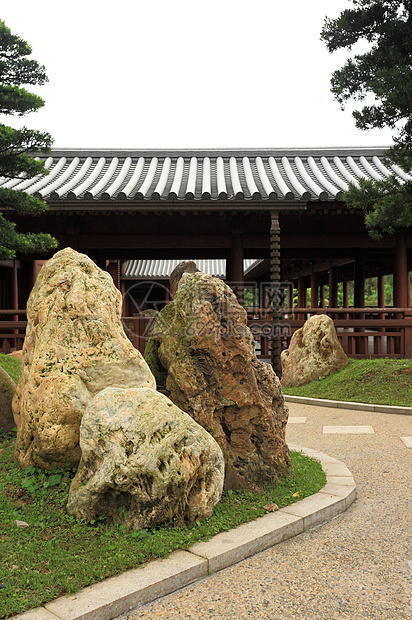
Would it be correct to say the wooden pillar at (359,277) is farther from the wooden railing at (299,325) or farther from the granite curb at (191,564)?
the granite curb at (191,564)

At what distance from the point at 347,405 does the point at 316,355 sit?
1.83 m

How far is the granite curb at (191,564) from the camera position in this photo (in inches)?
98.0

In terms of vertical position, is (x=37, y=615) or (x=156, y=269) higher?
(x=156, y=269)

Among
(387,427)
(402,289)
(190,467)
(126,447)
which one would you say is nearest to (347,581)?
(190,467)

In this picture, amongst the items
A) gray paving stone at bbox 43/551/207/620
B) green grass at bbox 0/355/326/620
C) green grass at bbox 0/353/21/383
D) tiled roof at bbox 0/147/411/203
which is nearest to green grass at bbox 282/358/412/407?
tiled roof at bbox 0/147/411/203

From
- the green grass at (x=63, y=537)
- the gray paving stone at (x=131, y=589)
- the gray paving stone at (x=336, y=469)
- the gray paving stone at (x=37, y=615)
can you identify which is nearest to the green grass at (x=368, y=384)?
the gray paving stone at (x=336, y=469)

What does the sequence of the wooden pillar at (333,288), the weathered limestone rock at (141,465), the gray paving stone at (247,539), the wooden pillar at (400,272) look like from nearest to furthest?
1. the gray paving stone at (247,539)
2. the weathered limestone rock at (141,465)
3. the wooden pillar at (400,272)
4. the wooden pillar at (333,288)

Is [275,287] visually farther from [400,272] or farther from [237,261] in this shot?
[400,272]

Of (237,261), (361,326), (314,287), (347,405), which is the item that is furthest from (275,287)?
(314,287)

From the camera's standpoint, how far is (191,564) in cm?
289

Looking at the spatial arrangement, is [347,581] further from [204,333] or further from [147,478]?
[204,333]

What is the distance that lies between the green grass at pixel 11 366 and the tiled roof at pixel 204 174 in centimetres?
360

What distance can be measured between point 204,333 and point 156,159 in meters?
11.6

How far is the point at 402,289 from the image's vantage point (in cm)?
1191
